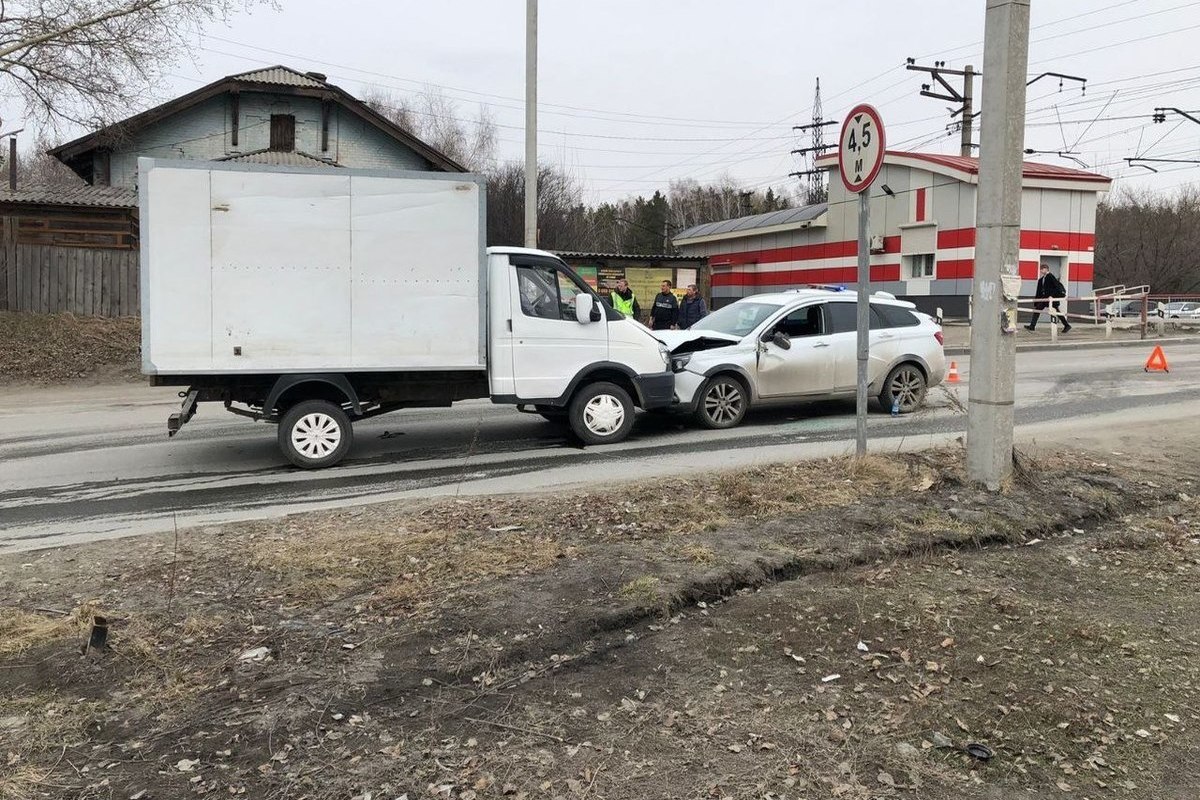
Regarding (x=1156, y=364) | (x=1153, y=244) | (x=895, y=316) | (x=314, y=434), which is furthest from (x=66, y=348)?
(x=1153, y=244)

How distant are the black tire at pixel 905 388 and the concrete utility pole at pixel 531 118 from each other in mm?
7468

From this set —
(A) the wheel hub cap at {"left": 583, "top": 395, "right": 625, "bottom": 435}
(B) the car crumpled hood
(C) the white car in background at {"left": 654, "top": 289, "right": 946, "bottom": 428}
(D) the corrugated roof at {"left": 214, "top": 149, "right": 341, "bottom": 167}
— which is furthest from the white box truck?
(D) the corrugated roof at {"left": 214, "top": 149, "right": 341, "bottom": 167}

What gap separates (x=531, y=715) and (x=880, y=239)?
34830 mm

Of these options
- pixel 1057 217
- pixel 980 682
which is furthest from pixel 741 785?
pixel 1057 217

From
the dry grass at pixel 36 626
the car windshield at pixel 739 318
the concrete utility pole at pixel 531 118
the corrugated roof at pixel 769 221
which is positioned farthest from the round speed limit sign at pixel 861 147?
the corrugated roof at pixel 769 221

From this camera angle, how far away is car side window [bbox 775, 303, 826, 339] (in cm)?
1119

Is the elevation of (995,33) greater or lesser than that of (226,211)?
greater

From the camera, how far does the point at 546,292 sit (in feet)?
31.3

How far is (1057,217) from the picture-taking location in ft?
105

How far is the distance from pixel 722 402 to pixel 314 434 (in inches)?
185

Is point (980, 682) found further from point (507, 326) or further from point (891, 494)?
point (507, 326)

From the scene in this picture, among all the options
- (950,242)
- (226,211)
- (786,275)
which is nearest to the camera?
(226,211)

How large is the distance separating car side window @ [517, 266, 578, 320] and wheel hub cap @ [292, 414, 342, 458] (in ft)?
7.40

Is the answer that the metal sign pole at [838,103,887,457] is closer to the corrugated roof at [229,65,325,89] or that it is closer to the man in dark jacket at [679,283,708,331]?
the man in dark jacket at [679,283,708,331]
